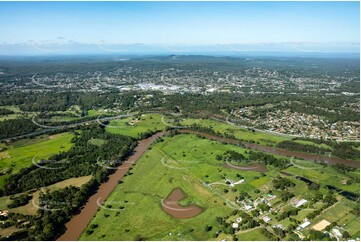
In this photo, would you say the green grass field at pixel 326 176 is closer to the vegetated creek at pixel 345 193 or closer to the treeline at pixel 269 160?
the vegetated creek at pixel 345 193

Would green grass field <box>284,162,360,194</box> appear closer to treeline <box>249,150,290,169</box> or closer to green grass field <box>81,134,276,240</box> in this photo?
treeline <box>249,150,290,169</box>

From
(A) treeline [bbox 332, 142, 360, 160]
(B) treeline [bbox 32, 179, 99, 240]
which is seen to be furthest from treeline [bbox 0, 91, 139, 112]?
(A) treeline [bbox 332, 142, 360, 160]

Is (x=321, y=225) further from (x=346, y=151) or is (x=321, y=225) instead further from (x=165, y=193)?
(x=346, y=151)

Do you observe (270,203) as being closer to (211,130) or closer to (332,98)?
(211,130)

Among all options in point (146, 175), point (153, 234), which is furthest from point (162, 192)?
point (153, 234)

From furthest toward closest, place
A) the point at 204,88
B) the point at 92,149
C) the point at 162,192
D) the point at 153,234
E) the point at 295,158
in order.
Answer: the point at 204,88 < the point at 92,149 < the point at 295,158 < the point at 162,192 < the point at 153,234

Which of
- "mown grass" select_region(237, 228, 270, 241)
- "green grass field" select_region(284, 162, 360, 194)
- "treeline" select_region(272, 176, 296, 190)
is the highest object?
"treeline" select_region(272, 176, 296, 190)
